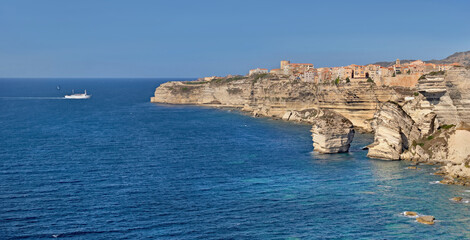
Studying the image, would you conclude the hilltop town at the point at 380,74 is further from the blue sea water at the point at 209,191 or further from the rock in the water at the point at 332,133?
the rock in the water at the point at 332,133

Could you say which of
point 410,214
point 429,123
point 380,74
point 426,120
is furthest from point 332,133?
point 380,74

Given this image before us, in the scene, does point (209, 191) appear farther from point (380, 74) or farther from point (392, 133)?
point (380, 74)

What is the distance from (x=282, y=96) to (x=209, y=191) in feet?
237

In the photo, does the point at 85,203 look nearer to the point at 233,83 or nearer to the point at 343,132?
the point at 343,132

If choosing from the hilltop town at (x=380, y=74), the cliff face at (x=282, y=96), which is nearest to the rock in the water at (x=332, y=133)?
the cliff face at (x=282, y=96)

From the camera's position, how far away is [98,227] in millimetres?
37250

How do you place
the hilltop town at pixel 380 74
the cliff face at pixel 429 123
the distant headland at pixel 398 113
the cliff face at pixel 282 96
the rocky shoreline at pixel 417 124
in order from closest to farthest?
the rocky shoreline at pixel 417 124, the distant headland at pixel 398 113, the cliff face at pixel 429 123, the cliff face at pixel 282 96, the hilltop town at pixel 380 74

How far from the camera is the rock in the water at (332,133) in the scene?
6588 centimetres

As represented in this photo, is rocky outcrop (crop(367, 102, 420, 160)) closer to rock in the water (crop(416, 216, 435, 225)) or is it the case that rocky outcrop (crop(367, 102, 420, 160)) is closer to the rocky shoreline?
the rocky shoreline

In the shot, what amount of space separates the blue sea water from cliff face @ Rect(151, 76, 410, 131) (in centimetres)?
1221

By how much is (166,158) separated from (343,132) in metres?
23.7

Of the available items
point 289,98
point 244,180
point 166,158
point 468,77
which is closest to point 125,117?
point 289,98

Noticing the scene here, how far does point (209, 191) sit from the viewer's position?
156 feet

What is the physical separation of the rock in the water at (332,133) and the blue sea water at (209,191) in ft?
6.63
